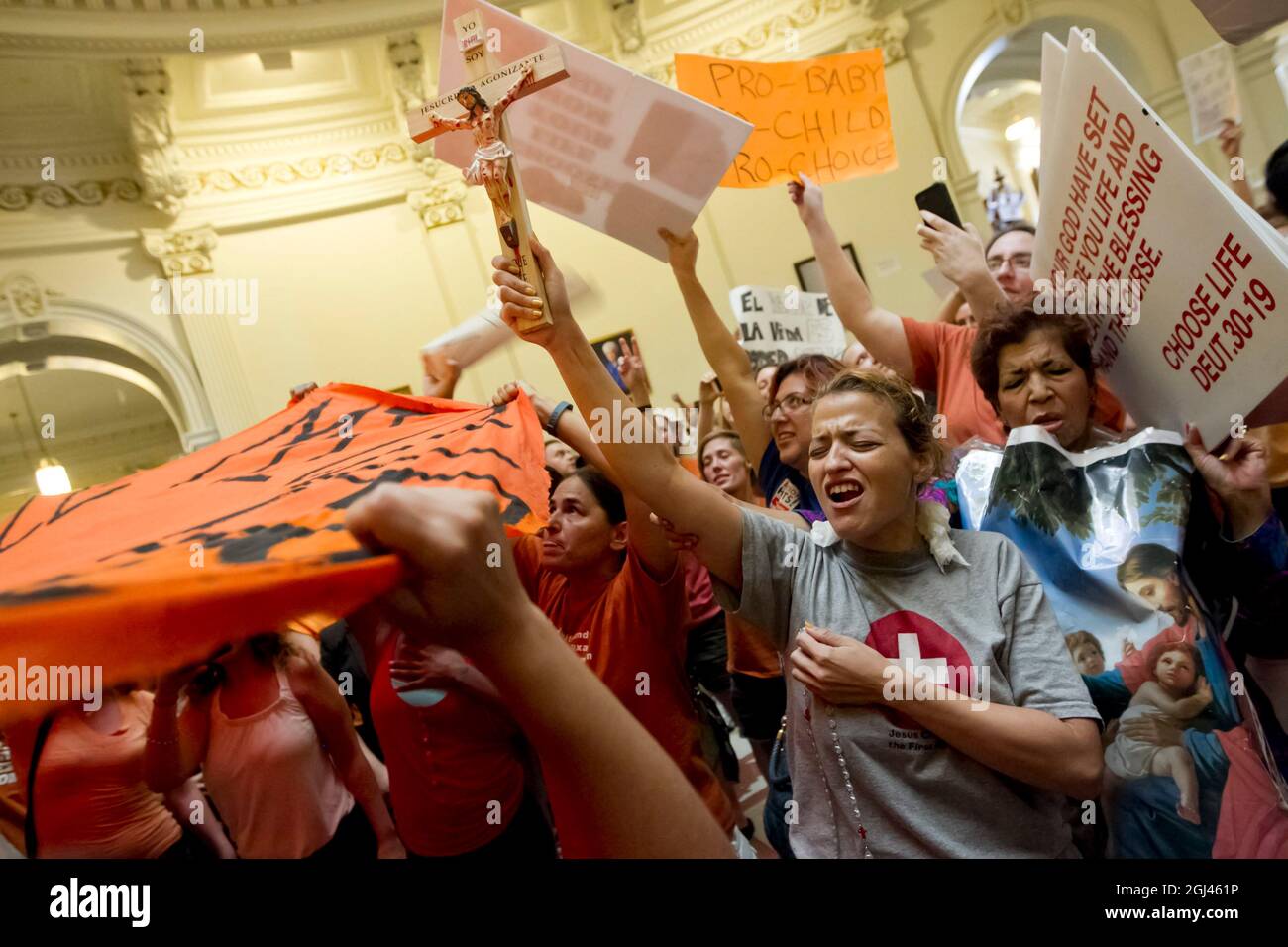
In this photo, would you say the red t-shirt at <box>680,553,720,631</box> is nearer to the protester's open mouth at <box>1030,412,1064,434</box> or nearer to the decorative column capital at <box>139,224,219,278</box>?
the protester's open mouth at <box>1030,412,1064,434</box>

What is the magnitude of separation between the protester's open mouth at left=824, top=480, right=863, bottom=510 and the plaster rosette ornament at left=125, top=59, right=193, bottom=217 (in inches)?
321

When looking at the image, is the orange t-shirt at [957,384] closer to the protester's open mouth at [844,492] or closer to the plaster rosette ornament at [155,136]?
the protester's open mouth at [844,492]

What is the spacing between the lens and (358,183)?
326 inches

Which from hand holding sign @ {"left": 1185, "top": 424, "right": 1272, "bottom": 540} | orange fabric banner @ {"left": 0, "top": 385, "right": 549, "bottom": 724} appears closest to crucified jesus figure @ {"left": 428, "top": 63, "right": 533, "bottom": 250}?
orange fabric banner @ {"left": 0, "top": 385, "right": 549, "bottom": 724}

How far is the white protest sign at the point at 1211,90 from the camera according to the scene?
9.55ft

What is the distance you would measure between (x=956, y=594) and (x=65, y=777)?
6.95 feet

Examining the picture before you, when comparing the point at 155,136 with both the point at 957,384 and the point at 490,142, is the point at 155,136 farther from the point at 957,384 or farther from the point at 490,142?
the point at 957,384

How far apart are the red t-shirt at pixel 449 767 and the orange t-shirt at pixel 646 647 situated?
280mm

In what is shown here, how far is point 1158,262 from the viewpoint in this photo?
1674 mm

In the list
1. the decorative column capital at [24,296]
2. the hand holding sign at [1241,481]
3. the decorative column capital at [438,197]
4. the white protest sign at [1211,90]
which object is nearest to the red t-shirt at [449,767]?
the hand holding sign at [1241,481]

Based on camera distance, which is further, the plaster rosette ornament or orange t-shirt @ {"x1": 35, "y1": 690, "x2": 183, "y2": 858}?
the plaster rosette ornament

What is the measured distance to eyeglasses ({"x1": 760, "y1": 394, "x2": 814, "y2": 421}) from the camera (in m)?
2.38

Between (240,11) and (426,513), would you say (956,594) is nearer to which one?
(426,513)

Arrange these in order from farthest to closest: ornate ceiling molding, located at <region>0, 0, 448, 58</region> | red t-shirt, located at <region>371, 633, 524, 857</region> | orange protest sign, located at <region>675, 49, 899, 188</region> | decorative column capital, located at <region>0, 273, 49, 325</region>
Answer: decorative column capital, located at <region>0, 273, 49, 325</region> → ornate ceiling molding, located at <region>0, 0, 448, 58</region> → orange protest sign, located at <region>675, 49, 899, 188</region> → red t-shirt, located at <region>371, 633, 524, 857</region>
